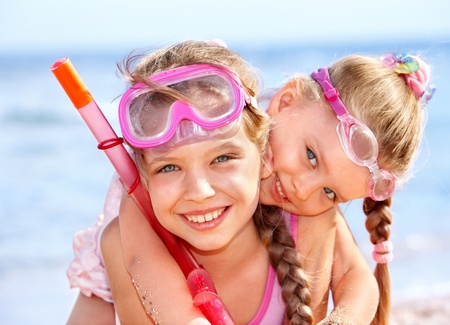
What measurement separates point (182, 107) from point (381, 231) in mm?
1435

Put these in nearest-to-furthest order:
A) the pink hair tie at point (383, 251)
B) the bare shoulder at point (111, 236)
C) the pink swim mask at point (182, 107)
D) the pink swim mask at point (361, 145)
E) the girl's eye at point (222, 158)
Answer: the pink swim mask at point (182, 107), the girl's eye at point (222, 158), the pink swim mask at point (361, 145), the bare shoulder at point (111, 236), the pink hair tie at point (383, 251)

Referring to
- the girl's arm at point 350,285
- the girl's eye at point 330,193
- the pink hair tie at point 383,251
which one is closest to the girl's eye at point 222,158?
the girl's eye at point 330,193

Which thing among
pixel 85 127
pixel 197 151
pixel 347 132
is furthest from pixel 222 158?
Result: pixel 85 127

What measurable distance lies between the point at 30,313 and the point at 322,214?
2811mm

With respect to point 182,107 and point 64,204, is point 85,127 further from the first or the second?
point 182,107

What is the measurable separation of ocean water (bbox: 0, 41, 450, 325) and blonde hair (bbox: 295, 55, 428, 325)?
313mm

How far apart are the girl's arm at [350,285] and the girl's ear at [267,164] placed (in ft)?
2.10

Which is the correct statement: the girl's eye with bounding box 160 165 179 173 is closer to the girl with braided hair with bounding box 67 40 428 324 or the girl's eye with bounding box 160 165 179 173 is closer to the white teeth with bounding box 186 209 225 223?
the white teeth with bounding box 186 209 225 223

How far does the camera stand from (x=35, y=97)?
46.2 ft

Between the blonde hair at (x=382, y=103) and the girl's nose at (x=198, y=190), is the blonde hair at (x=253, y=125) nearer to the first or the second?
the girl's nose at (x=198, y=190)

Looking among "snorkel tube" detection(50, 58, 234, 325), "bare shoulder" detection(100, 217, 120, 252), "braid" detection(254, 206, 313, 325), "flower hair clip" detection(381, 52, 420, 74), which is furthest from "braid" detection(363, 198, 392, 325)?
"bare shoulder" detection(100, 217, 120, 252)

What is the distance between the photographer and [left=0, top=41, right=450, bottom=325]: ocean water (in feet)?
19.5

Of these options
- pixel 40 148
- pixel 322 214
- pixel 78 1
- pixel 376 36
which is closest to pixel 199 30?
pixel 78 1

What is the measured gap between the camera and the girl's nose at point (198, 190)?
9.98 ft
